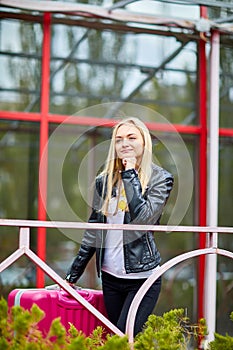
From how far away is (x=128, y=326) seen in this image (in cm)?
407

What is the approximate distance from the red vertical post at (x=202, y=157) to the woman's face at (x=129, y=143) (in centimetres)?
213

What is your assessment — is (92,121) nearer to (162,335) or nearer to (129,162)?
(129,162)

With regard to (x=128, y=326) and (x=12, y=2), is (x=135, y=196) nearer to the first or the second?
(x=128, y=326)

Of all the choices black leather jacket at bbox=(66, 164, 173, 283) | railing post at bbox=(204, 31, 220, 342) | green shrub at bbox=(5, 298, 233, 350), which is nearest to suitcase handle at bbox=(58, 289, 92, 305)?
black leather jacket at bbox=(66, 164, 173, 283)

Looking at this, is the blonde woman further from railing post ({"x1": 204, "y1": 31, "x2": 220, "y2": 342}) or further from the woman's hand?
railing post ({"x1": 204, "y1": 31, "x2": 220, "y2": 342})

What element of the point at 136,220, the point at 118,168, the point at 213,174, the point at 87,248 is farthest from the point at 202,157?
the point at 136,220

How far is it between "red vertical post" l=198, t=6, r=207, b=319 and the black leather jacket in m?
2.08

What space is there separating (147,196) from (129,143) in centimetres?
32

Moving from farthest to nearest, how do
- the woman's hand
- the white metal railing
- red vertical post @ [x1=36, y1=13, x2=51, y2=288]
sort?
red vertical post @ [x1=36, y1=13, x2=51, y2=288] → the woman's hand → the white metal railing

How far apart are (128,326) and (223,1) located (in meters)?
3.13

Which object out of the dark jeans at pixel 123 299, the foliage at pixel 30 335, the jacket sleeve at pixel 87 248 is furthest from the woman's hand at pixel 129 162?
the foliage at pixel 30 335

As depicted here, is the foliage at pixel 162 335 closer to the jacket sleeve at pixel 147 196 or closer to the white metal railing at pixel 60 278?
the white metal railing at pixel 60 278

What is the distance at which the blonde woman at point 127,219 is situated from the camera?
4250 mm

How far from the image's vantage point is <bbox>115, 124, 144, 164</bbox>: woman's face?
172 inches
